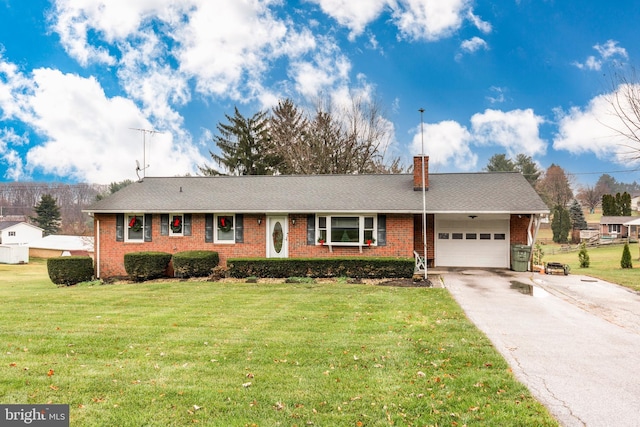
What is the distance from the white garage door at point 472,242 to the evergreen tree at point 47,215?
58.3 meters

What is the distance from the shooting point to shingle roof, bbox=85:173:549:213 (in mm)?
15148

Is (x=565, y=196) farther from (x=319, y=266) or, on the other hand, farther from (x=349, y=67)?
(x=319, y=266)

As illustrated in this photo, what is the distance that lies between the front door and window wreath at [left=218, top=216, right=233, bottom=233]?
5.35 feet

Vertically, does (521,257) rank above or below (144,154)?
below

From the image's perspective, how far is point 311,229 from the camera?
15.6 metres

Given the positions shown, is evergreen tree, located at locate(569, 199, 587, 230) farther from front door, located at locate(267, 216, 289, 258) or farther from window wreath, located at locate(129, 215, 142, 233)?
window wreath, located at locate(129, 215, 142, 233)

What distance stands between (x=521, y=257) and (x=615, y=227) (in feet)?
145

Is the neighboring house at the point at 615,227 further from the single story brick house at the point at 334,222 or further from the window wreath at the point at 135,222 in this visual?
the window wreath at the point at 135,222

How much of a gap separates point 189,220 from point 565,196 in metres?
60.2

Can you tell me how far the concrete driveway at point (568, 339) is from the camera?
413 centimetres

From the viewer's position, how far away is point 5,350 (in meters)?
Result: 5.98

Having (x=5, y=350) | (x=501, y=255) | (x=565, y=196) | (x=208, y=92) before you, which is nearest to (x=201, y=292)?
(x=5, y=350)

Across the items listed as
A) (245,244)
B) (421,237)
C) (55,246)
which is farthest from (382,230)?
(55,246)

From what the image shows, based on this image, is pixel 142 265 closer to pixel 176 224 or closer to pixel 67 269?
pixel 176 224
